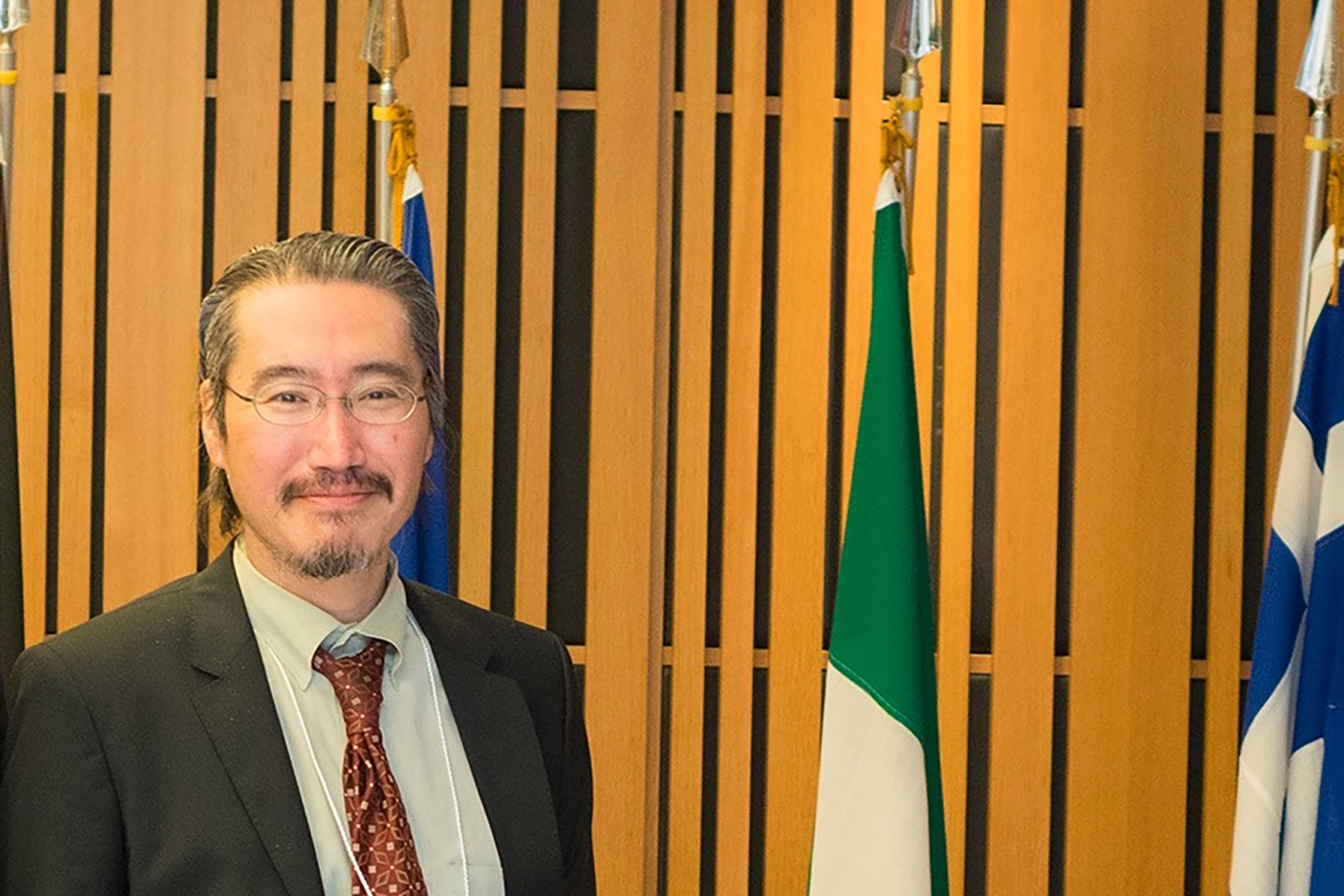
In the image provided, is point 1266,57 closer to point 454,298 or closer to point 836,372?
point 836,372

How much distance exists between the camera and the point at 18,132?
4129 millimetres

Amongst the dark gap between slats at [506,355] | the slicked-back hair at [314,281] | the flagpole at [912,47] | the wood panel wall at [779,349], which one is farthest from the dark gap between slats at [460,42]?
the slicked-back hair at [314,281]

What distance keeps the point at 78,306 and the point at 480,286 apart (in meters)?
0.90

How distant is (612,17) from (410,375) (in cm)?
224

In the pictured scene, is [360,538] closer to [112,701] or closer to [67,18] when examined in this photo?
[112,701]

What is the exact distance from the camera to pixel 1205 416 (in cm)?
427

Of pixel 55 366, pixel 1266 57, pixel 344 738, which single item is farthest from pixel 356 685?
pixel 1266 57

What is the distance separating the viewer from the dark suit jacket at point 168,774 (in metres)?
1.93

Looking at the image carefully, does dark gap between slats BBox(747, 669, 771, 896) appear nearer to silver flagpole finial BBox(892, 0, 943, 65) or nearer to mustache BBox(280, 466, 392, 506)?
silver flagpole finial BBox(892, 0, 943, 65)

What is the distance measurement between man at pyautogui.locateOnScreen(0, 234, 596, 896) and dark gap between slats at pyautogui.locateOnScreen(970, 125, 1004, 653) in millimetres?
2143

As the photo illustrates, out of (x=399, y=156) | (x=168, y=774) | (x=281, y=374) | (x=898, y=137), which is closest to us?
(x=168, y=774)

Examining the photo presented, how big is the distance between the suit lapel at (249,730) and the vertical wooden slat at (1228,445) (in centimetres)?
272

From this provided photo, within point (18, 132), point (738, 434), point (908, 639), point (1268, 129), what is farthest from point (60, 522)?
point (1268, 129)

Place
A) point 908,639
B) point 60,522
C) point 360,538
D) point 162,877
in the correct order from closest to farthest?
1. point 162,877
2. point 360,538
3. point 908,639
4. point 60,522
